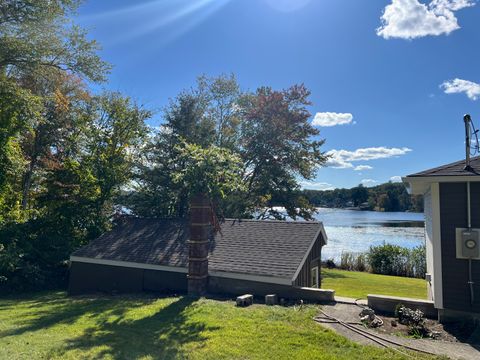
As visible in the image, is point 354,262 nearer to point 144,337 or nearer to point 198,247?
point 198,247

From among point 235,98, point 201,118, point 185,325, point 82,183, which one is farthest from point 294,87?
point 185,325

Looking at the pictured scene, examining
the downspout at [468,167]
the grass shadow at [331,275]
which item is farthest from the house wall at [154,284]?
the grass shadow at [331,275]

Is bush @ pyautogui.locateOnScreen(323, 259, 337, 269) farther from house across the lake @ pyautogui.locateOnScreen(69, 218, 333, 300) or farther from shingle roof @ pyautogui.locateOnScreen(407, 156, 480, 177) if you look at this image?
shingle roof @ pyautogui.locateOnScreen(407, 156, 480, 177)

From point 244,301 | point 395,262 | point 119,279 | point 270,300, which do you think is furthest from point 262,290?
point 395,262

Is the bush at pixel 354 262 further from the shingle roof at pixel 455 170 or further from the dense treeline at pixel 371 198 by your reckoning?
the dense treeline at pixel 371 198

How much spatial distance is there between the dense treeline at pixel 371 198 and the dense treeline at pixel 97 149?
55919mm

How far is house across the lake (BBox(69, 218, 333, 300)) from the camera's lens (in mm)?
10203

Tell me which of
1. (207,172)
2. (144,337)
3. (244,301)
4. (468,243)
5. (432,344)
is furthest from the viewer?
(207,172)

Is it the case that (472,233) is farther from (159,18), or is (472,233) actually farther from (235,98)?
(235,98)

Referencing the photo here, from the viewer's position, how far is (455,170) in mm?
7496

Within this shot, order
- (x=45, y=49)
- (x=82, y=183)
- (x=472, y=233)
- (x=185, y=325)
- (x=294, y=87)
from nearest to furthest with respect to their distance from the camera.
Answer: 1. (x=472, y=233)
2. (x=185, y=325)
3. (x=45, y=49)
4. (x=82, y=183)
5. (x=294, y=87)

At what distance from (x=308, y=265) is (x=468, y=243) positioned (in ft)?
16.8

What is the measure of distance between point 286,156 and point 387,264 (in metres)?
9.86

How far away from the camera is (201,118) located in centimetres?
2306
